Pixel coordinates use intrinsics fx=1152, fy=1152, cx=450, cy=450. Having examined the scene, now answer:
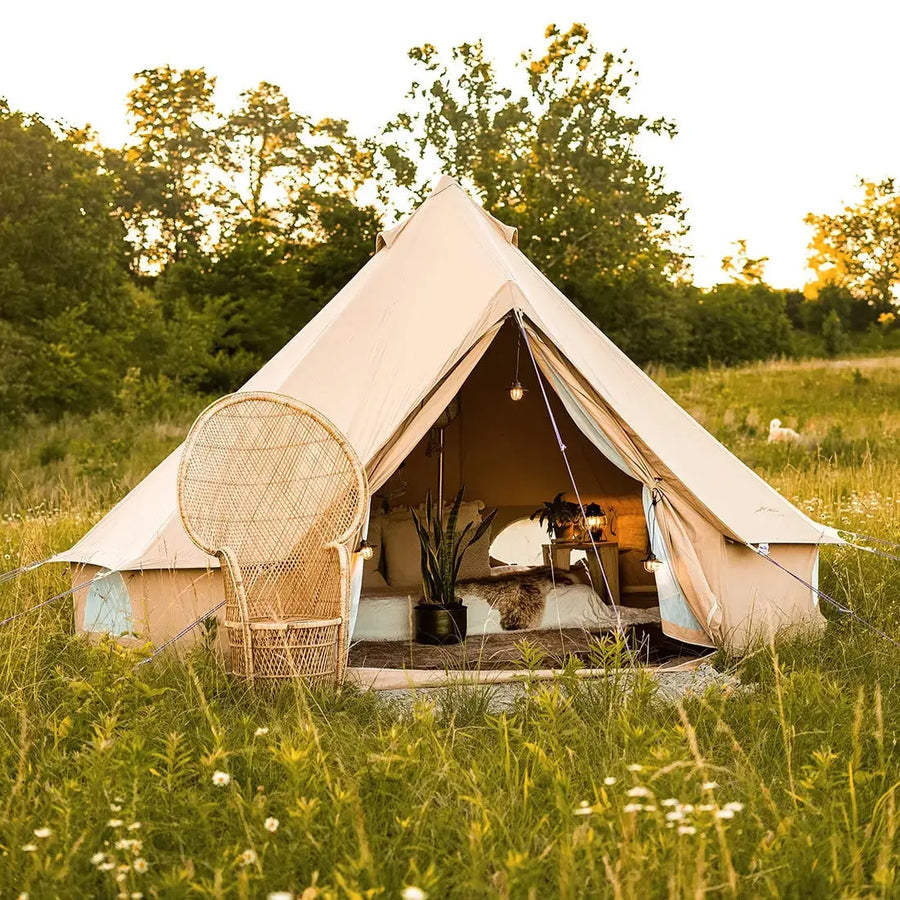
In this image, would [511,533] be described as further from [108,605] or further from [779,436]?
[779,436]

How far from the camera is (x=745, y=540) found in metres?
3.88

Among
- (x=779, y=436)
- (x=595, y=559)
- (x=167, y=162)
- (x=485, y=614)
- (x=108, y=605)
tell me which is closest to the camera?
(x=108, y=605)

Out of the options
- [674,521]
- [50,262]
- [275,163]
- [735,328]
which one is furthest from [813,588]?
[735,328]

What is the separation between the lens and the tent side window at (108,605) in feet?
12.5

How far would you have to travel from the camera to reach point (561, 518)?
5.71 metres

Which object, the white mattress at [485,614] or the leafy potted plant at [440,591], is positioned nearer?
the leafy potted plant at [440,591]

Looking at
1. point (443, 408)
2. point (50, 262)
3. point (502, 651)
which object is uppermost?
point (50, 262)

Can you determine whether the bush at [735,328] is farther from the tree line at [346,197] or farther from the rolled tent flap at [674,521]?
the rolled tent flap at [674,521]

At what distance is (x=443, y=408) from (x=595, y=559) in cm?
195

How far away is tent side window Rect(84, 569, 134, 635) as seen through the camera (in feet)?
12.5

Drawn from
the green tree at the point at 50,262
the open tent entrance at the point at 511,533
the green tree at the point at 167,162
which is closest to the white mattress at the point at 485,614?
the open tent entrance at the point at 511,533

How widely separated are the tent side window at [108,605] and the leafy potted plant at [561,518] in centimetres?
247

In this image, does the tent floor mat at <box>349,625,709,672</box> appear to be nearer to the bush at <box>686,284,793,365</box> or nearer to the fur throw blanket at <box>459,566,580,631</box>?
the fur throw blanket at <box>459,566,580,631</box>

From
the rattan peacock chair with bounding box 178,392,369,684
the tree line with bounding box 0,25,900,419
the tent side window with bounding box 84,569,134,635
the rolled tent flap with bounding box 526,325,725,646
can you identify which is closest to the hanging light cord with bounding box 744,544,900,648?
the rolled tent flap with bounding box 526,325,725,646
